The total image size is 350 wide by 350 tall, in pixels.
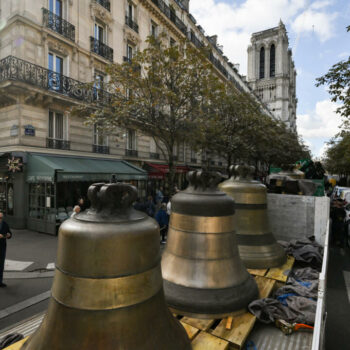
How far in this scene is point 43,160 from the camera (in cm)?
1222

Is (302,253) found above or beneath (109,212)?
beneath

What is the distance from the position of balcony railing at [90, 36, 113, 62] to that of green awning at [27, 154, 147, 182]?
A: 23.4 feet

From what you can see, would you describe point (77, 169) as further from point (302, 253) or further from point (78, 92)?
point (302, 253)

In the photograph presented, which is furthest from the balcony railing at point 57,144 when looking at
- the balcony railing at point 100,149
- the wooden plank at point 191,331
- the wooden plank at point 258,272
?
the wooden plank at point 191,331

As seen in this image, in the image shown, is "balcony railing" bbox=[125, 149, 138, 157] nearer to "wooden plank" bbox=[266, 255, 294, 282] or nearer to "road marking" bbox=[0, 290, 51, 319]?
"road marking" bbox=[0, 290, 51, 319]

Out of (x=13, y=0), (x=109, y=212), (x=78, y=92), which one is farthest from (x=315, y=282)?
(x=13, y=0)

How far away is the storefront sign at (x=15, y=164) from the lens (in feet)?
39.3

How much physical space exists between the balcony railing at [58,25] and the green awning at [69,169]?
7119 mm

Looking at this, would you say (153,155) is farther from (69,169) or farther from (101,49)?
(69,169)

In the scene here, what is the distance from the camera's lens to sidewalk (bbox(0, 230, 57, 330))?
5.00 meters

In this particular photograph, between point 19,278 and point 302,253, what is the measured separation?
6.61 meters

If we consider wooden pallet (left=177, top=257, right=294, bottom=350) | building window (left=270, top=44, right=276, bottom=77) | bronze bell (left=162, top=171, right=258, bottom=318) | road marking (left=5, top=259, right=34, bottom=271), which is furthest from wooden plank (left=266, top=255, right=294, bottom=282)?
building window (left=270, top=44, right=276, bottom=77)

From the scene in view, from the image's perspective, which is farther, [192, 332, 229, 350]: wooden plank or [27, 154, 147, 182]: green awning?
[27, 154, 147, 182]: green awning

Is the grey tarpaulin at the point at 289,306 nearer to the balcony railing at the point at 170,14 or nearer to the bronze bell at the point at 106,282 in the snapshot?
the bronze bell at the point at 106,282
